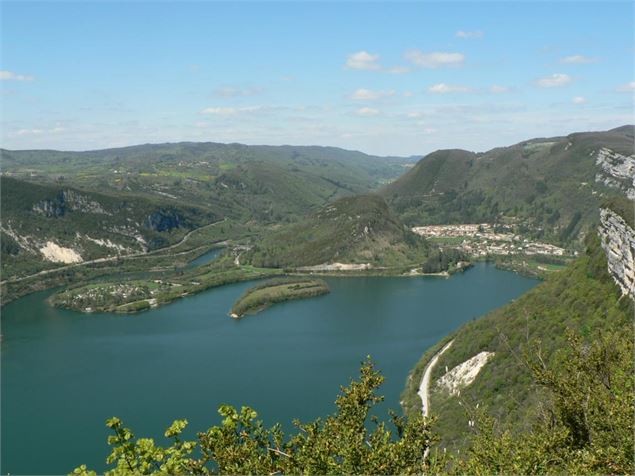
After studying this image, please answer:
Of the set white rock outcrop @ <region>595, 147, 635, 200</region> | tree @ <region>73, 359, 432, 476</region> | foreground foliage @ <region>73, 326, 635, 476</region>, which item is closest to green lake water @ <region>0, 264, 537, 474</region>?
foreground foliage @ <region>73, 326, 635, 476</region>

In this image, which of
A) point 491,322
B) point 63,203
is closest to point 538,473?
point 491,322

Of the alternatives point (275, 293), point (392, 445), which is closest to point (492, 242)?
point (275, 293)

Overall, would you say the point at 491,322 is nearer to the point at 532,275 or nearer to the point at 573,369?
the point at 573,369

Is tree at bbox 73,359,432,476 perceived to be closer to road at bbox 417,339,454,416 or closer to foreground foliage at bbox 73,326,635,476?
foreground foliage at bbox 73,326,635,476

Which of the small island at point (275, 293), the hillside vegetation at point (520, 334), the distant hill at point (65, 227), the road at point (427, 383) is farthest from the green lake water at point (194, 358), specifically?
the distant hill at point (65, 227)

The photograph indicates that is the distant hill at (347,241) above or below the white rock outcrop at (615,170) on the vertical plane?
below

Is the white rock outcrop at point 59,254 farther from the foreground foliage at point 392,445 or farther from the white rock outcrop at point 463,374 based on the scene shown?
the foreground foliage at point 392,445
